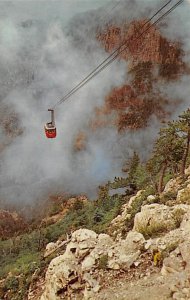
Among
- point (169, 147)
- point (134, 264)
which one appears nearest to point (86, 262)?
point (134, 264)

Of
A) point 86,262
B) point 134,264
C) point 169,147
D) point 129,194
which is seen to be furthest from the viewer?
point 129,194

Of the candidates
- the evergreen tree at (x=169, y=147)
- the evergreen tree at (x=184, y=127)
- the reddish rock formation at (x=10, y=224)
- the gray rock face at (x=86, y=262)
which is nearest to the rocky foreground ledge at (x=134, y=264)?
the gray rock face at (x=86, y=262)

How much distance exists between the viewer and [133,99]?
106562 mm

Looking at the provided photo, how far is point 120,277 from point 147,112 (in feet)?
305

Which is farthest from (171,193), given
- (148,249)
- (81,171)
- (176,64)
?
(176,64)

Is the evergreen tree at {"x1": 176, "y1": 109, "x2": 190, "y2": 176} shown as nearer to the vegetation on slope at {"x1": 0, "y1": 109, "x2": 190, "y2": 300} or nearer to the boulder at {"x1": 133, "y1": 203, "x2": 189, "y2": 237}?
the vegetation on slope at {"x1": 0, "y1": 109, "x2": 190, "y2": 300}

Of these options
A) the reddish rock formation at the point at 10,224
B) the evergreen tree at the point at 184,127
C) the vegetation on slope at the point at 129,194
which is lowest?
the reddish rock formation at the point at 10,224

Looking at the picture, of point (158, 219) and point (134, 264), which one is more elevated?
point (158, 219)

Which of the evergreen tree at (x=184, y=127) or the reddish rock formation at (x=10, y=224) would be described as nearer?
the evergreen tree at (x=184, y=127)

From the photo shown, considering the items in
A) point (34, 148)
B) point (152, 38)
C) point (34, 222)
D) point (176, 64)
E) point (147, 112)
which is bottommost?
point (34, 222)

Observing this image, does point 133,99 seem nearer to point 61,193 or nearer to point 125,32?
point 125,32

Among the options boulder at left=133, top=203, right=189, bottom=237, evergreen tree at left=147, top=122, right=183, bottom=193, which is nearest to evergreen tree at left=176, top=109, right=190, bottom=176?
evergreen tree at left=147, top=122, right=183, bottom=193

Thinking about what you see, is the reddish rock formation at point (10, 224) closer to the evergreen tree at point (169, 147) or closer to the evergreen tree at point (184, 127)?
the evergreen tree at point (169, 147)

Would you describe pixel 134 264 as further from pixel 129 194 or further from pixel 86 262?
pixel 129 194
